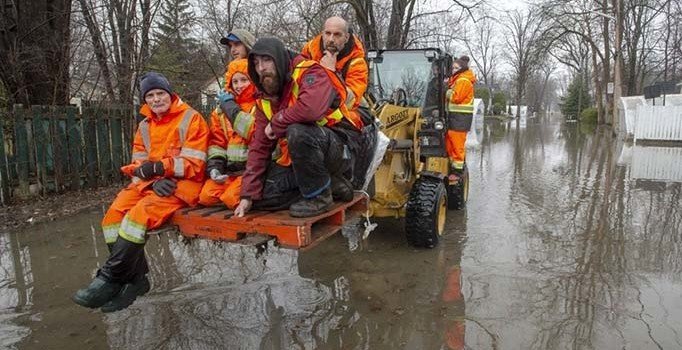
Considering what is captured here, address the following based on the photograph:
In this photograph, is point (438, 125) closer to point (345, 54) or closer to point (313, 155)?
point (345, 54)

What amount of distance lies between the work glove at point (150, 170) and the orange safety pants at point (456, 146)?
15.4 ft

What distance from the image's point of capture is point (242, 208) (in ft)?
10.6

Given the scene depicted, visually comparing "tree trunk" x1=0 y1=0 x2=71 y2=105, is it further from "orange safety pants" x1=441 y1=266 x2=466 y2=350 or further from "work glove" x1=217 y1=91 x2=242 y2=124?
"orange safety pants" x1=441 y1=266 x2=466 y2=350

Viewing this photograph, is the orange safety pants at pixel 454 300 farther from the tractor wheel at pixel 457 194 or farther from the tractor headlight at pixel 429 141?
the tractor wheel at pixel 457 194

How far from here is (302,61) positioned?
3.32 m

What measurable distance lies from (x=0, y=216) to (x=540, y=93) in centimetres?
8669

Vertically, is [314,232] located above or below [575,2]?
below

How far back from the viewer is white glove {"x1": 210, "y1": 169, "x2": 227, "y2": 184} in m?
3.51

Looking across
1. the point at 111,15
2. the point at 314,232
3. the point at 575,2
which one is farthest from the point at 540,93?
the point at 314,232

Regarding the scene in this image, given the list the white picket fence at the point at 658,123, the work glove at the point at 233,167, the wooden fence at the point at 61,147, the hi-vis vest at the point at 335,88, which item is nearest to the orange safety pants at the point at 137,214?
the work glove at the point at 233,167

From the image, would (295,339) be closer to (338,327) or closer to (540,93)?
(338,327)

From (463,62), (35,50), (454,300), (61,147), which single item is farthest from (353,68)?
(35,50)

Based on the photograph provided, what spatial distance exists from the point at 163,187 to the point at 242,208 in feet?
1.82

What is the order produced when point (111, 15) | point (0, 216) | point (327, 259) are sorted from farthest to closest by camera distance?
point (111, 15) < point (0, 216) < point (327, 259)
